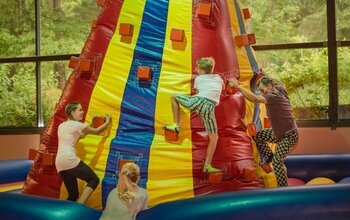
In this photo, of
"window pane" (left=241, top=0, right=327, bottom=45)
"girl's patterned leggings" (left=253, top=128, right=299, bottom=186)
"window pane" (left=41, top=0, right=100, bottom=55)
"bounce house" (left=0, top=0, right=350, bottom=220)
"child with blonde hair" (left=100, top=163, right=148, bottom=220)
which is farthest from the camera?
"window pane" (left=41, top=0, right=100, bottom=55)

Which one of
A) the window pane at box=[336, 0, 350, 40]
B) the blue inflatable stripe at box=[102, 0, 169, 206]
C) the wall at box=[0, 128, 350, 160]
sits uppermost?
the window pane at box=[336, 0, 350, 40]

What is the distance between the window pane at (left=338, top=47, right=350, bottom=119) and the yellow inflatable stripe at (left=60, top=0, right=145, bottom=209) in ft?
9.90

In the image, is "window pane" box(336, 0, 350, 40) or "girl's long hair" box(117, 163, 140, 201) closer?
"girl's long hair" box(117, 163, 140, 201)

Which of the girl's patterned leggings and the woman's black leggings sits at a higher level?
the girl's patterned leggings

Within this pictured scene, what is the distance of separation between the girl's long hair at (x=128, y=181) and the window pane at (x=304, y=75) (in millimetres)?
3370

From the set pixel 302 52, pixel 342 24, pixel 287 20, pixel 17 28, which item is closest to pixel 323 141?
pixel 302 52

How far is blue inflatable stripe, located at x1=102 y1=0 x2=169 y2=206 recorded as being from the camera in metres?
3.72

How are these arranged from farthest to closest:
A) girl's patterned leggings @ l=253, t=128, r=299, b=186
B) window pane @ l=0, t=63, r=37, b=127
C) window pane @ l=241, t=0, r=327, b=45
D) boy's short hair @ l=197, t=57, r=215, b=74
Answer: window pane @ l=0, t=63, r=37, b=127 < window pane @ l=241, t=0, r=327, b=45 < girl's patterned leggings @ l=253, t=128, r=299, b=186 < boy's short hair @ l=197, t=57, r=215, b=74

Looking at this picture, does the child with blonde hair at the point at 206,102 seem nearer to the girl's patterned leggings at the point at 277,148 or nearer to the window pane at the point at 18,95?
the girl's patterned leggings at the point at 277,148

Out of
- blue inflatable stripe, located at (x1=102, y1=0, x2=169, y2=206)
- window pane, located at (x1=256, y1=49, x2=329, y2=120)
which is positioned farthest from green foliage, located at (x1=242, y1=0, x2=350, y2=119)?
blue inflatable stripe, located at (x1=102, y1=0, x2=169, y2=206)

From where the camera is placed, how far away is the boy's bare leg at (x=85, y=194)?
3.59 meters

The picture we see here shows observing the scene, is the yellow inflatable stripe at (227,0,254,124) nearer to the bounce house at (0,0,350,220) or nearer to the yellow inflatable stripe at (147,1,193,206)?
the bounce house at (0,0,350,220)

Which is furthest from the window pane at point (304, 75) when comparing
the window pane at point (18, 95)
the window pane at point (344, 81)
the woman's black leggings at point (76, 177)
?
the woman's black leggings at point (76, 177)

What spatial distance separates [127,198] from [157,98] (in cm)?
76
